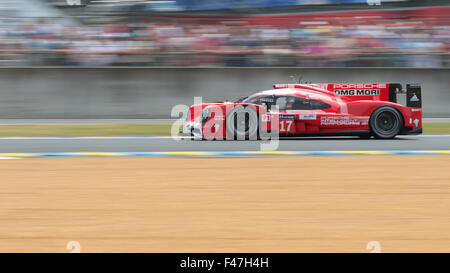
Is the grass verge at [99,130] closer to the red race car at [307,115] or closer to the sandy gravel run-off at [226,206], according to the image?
the red race car at [307,115]

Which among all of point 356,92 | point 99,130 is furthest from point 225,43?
point 356,92

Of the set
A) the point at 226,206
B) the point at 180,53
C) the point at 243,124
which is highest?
the point at 180,53

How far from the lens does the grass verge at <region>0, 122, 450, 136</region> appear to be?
46.9ft

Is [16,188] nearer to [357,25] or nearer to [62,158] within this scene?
[62,158]

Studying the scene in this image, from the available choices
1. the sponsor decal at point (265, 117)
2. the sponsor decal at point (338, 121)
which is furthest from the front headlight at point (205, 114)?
the sponsor decal at point (338, 121)

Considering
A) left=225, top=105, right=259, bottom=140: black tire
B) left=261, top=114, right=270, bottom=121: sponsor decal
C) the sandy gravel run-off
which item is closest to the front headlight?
left=225, top=105, right=259, bottom=140: black tire

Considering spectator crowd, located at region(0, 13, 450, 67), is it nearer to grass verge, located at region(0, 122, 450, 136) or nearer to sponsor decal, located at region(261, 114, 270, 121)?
grass verge, located at region(0, 122, 450, 136)

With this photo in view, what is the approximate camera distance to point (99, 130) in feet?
49.7

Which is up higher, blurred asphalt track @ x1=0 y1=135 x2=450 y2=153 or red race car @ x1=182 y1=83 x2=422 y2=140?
red race car @ x1=182 y1=83 x2=422 y2=140

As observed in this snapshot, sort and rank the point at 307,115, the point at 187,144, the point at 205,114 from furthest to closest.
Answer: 1. the point at 307,115
2. the point at 205,114
3. the point at 187,144

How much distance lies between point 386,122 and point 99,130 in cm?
681

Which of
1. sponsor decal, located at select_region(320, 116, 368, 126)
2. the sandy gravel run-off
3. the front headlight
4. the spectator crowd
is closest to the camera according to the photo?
the sandy gravel run-off

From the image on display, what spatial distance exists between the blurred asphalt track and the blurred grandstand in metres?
6.28

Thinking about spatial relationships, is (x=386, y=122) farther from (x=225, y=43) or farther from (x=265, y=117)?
(x=225, y=43)
